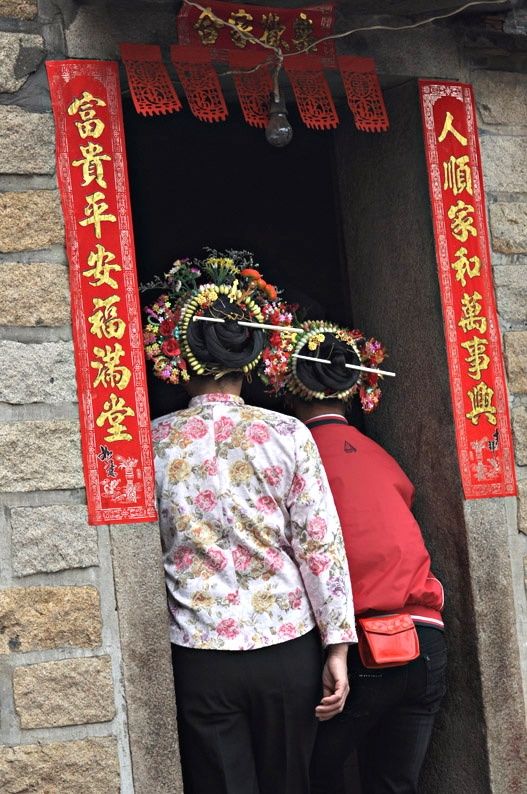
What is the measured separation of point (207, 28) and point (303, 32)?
359mm

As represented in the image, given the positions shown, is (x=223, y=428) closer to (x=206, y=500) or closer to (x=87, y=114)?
(x=206, y=500)

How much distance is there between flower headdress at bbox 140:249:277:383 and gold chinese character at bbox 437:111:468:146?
976mm

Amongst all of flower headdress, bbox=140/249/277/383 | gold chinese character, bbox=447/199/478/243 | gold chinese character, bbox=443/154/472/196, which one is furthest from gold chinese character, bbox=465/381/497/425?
flower headdress, bbox=140/249/277/383

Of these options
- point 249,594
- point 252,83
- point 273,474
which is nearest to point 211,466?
point 273,474

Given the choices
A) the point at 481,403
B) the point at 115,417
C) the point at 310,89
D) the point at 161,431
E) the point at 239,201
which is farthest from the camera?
the point at 239,201

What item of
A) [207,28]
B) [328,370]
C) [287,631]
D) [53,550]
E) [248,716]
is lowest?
[248,716]

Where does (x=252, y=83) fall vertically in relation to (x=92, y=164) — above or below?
above

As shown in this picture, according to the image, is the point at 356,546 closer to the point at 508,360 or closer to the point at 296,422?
the point at 296,422

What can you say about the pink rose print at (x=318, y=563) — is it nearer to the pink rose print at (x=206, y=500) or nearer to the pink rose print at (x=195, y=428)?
the pink rose print at (x=206, y=500)

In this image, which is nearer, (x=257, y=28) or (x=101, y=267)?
(x=101, y=267)

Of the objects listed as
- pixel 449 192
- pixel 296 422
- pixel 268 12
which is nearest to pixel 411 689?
pixel 296 422

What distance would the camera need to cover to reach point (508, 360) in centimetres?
363

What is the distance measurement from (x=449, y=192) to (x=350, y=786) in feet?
8.17

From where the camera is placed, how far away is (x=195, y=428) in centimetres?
312
